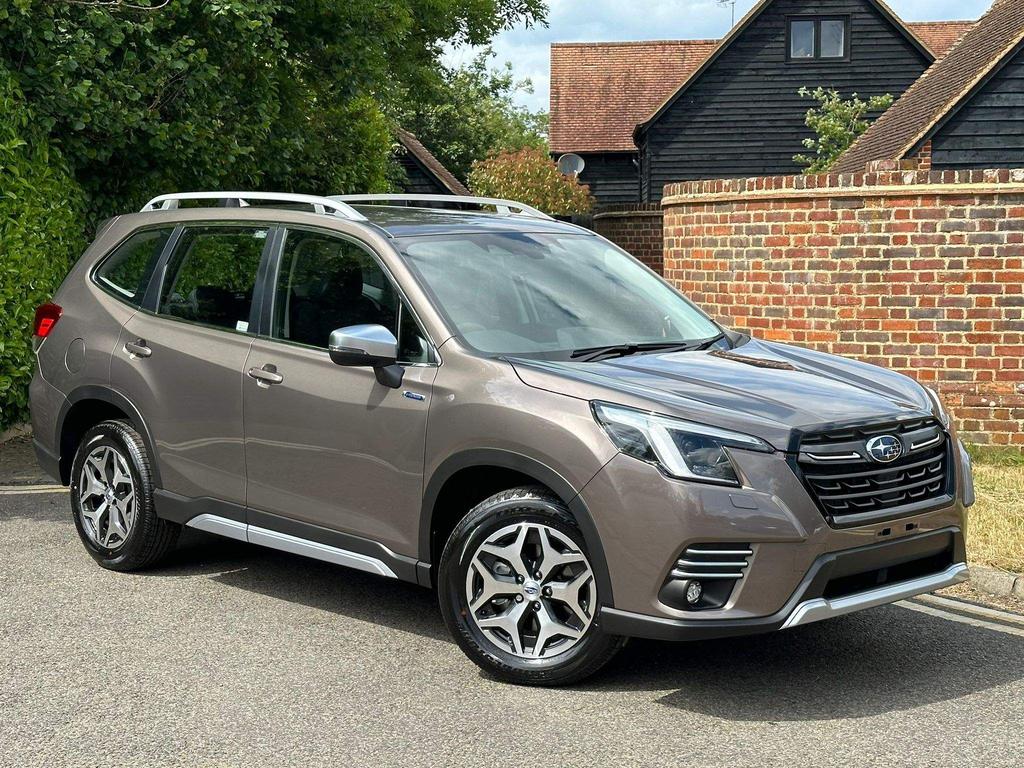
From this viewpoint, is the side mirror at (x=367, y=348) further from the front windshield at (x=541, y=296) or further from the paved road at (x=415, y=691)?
the paved road at (x=415, y=691)

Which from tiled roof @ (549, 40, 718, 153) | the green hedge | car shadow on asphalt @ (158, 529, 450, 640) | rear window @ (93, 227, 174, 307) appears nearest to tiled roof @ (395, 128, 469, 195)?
tiled roof @ (549, 40, 718, 153)

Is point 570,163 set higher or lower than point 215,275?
lower

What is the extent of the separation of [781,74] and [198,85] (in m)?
29.5

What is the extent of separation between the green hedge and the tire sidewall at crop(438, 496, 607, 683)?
19.5 ft

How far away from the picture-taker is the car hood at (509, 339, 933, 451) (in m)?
4.97

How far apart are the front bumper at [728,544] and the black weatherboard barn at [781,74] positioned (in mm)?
34649

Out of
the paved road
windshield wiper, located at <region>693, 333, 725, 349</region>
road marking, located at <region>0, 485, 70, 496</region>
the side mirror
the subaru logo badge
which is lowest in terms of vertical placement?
road marking, located at <region>0, 485, 70, 496</region>

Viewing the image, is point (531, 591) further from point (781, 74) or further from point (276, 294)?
point (781, 74)

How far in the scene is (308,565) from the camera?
287 inches

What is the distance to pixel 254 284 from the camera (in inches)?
252

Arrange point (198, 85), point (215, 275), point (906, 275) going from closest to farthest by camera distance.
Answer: point (215, 275) → point (906, 275) → point (198, 85)

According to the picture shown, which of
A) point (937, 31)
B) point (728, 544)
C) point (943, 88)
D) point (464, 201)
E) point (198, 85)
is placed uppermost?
point (937, 31)

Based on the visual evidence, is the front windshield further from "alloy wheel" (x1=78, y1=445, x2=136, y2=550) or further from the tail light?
the tail light

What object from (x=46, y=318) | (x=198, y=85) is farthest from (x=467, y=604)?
(x=198, y=85)
